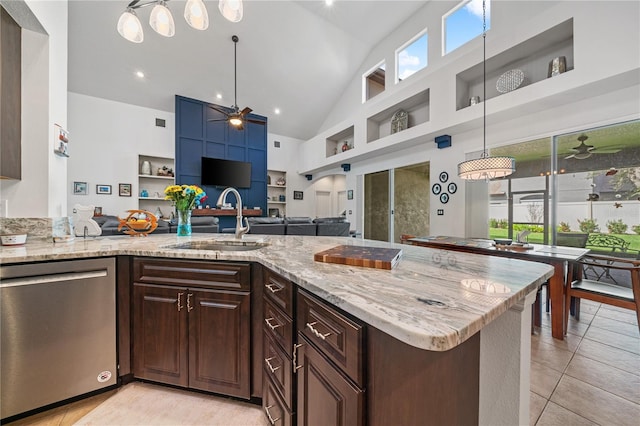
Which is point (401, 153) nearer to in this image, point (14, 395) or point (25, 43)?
point (25, 43)

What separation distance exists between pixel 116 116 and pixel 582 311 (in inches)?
359

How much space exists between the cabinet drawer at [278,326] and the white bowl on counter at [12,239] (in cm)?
172

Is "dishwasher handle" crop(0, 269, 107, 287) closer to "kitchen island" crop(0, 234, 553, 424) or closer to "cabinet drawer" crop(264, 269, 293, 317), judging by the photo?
"cabinet drawer" crop(264, 269, 293, 317)

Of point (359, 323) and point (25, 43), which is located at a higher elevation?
point (25, 43)

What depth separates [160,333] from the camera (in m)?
1.52

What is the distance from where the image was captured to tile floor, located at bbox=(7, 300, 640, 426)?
4.57ft

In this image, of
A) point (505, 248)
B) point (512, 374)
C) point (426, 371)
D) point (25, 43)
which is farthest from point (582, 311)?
point (25, 43)

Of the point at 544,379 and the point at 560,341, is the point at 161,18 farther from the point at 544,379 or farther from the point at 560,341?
the point at 560,341

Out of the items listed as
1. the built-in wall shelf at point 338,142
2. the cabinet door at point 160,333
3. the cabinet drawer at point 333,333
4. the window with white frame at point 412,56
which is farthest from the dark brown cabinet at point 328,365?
the built-in wall shelf at point 338,142

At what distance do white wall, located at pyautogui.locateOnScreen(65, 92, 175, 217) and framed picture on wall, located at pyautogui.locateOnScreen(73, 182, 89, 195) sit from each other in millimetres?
56

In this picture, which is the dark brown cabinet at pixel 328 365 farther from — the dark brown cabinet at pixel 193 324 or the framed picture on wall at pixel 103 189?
the framed picture on wall at pixel 103 189

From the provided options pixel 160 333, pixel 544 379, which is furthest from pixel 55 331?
pixel 544 379

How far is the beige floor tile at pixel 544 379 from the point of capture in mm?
1584

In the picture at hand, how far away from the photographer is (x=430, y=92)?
176 inches
